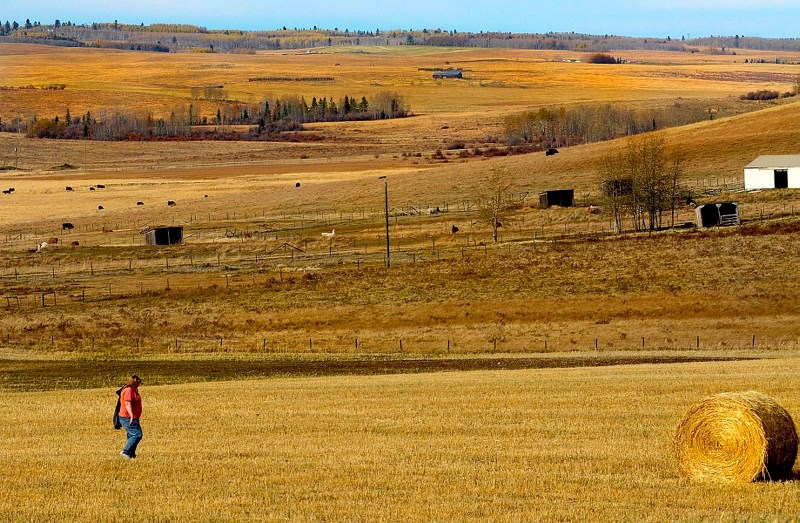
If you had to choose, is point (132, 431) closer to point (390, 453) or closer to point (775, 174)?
point (390, 453)

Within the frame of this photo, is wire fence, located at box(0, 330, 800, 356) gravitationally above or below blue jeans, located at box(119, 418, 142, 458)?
below

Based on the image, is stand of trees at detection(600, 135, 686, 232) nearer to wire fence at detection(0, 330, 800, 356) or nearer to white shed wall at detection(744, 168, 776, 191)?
white shed wall at detection(744, 168, 776, 191)

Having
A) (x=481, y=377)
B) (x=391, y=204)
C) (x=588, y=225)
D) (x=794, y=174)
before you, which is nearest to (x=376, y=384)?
(x=481, y=377)

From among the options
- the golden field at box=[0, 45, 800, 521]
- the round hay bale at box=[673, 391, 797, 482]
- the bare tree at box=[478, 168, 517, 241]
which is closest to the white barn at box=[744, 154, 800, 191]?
the golden field at box=[0, 45, 800, 521]

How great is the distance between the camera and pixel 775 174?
92875 mm

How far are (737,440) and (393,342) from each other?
34940 millimetres

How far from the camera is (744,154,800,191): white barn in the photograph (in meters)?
92.2

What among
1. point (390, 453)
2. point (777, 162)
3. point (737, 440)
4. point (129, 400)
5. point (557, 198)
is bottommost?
point (390, 453)

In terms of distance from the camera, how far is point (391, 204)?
349ft

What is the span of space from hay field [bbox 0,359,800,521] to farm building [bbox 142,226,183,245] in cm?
5499

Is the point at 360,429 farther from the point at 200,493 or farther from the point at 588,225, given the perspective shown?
the point at 588,225

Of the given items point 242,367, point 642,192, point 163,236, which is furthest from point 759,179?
point 242,367

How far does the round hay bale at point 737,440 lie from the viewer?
17.9m

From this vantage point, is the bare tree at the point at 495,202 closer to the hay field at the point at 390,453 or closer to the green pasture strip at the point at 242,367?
the green pasture strip at the point at 242,367
